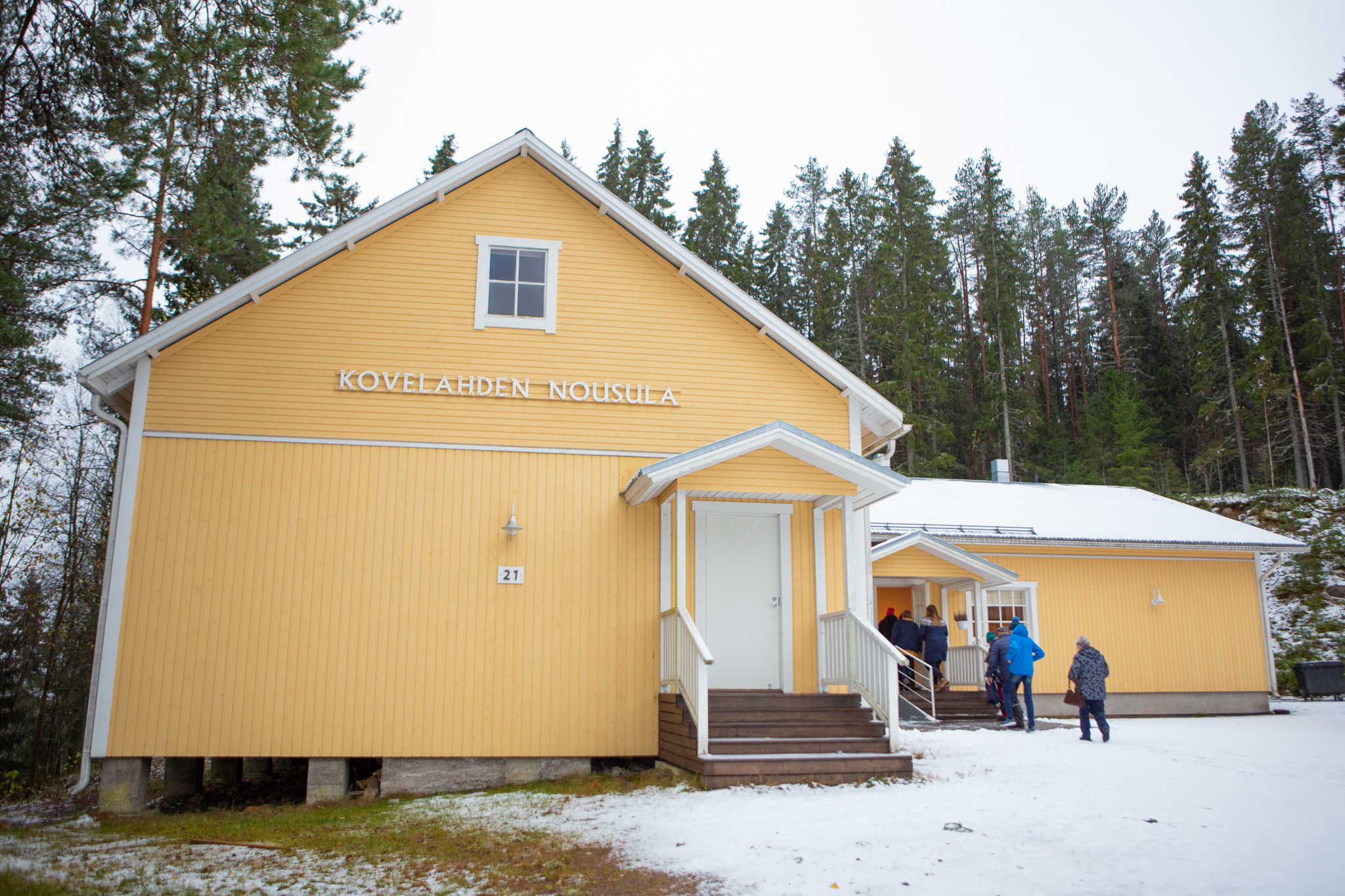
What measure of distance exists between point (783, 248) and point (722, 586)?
95.4ft

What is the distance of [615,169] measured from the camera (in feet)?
106

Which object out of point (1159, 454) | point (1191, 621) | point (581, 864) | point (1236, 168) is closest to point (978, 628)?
point (1191, 621)

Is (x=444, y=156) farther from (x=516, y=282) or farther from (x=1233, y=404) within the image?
(x=1233, y=404)

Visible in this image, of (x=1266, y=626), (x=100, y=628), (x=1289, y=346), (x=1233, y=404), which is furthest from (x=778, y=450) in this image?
(x=1233, y=404)

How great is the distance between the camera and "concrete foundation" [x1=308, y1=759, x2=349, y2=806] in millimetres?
9148

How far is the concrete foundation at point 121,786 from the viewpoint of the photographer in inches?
352

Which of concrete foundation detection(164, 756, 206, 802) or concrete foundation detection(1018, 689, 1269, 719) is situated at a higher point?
concrete foundation detection(1018, 689, 1269, 719)

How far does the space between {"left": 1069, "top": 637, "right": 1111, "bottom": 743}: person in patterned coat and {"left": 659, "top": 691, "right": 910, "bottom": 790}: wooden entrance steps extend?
3.55 meters

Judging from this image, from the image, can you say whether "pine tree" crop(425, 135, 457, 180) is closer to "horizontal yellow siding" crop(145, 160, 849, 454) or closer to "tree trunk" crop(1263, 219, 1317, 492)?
"horizontal yellow siding" crop(145, 160, 849, 454)

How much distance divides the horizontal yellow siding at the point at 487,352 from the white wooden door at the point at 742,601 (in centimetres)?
120

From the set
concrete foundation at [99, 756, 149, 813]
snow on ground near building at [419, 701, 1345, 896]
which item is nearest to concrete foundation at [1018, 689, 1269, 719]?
snow on ground near building at [419, 701, 1345, 896]

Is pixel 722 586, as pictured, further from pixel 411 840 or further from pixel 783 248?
pixel 783 248

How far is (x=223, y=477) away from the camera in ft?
31.5

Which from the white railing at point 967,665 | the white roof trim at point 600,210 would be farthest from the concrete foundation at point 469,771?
the white railing at point 967,665
